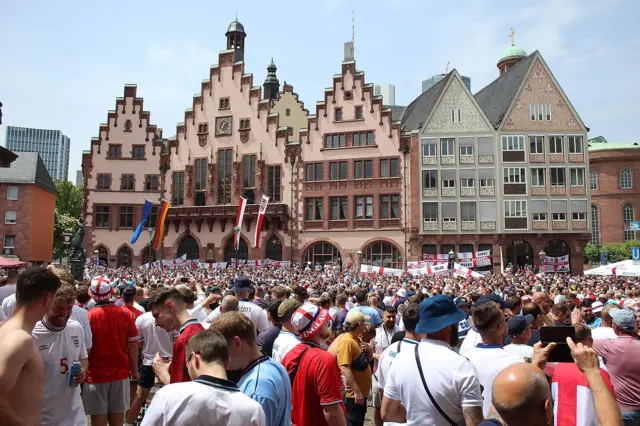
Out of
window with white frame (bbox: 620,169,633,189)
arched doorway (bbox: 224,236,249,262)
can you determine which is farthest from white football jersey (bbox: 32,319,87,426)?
window with white frame (bbox: 620,169,633,189)

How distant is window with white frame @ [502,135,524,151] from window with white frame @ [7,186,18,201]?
47899 mm

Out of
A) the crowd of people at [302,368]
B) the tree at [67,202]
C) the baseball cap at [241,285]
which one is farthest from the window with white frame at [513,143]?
the tree at [67,202]

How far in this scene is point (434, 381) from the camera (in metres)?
3.94

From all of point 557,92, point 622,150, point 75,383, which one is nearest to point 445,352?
point 75,383

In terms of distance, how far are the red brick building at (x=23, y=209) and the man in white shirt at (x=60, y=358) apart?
180 feet

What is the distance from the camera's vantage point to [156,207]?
50.2 meters

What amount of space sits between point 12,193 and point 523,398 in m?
60.9

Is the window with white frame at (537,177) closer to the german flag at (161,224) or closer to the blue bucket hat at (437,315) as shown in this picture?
the german flag at (161,224)

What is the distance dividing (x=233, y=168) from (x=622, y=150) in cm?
5275

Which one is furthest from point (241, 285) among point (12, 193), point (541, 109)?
point (12, 193)

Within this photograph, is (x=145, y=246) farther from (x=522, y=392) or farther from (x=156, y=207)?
(x=522, y=392)

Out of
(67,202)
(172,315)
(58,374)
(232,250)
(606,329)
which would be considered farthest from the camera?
(67,202)

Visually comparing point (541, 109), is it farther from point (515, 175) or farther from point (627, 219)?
point (627, 219)

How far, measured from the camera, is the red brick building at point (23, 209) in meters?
53.1
